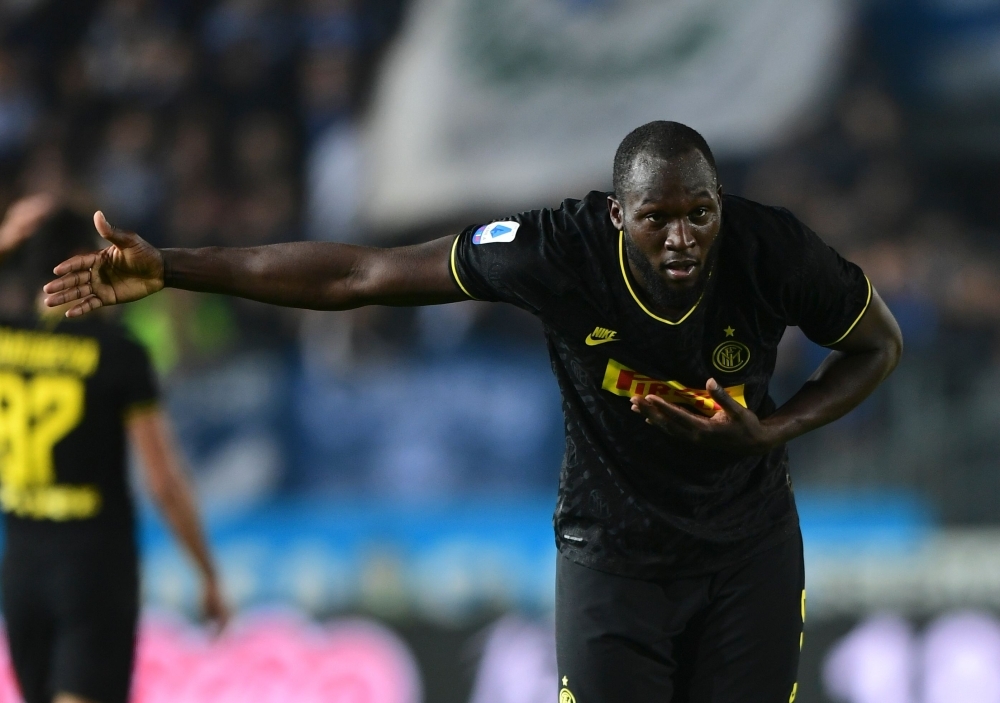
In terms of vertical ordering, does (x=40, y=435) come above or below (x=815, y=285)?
below

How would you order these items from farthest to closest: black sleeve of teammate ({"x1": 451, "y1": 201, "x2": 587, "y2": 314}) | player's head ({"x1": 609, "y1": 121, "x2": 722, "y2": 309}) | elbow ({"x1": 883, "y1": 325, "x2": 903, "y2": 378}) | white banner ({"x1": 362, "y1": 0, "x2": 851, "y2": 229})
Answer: white banner ({"x1": 362, "y1": 0, "x2": 851, "y2": 229}) < elbow ({"x1": 883, "y1": 325, "x2": 903, "y2": 378}) < black sleeve of teammate ({"x1": 451, "y1": 201, "x2": 587, "y2": 314}) < player's head ({"x1": 609, "y1": 121, "x2": 722, "y2": 309})

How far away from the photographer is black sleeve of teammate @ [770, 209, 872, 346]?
9.03 ft

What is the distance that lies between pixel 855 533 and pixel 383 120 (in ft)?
11.0

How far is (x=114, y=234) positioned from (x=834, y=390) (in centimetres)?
164

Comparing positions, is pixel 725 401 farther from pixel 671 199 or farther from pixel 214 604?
pixel 214 604

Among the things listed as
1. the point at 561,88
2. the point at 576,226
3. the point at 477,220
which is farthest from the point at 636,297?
the point at 561,88

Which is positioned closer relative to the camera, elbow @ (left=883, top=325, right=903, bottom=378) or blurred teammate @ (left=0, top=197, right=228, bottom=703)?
elbow @ (left=883, top=325, right=903, bottom=378)

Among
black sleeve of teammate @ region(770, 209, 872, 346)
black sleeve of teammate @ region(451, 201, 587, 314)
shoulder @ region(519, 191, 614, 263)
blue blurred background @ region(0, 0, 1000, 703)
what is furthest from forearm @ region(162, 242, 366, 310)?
blue blurred background @ region(0, 0, 1000, 703)

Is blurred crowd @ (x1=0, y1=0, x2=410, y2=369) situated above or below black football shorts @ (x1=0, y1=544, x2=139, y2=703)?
above

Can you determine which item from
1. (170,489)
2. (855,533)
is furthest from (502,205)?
(170,489)

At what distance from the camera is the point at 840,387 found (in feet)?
9.66

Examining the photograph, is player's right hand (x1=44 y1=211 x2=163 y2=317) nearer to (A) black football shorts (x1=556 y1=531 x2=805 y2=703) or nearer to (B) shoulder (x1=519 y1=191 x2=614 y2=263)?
(B) shoulder (x1=519 y1=191 x2=614 y2=263)

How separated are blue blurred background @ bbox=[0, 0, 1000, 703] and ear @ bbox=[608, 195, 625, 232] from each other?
3.41 m

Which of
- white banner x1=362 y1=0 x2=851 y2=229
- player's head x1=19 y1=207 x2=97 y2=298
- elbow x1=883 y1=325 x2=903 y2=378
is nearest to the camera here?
elbow x1=883 y1=325 x2=903 y2=378
